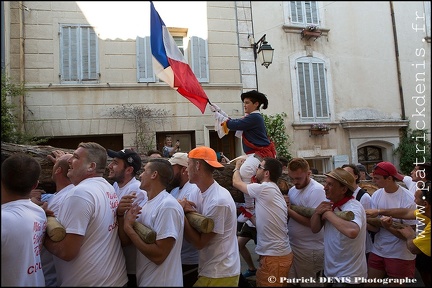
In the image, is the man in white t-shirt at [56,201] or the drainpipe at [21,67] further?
the drainpipe at [21,67]

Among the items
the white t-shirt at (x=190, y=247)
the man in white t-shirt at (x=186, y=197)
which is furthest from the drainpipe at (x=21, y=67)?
the white t-shirt at (x=190, y=247)

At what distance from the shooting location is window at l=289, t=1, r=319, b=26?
12352mm

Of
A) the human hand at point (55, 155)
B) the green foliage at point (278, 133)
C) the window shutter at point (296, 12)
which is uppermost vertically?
the window shutter at point (296, 12)

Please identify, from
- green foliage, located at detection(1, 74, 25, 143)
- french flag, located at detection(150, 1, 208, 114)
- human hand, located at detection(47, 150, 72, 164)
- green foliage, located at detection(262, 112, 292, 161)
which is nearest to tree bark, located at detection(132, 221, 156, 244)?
human hand, located at detection(47, 150, 72, 164)

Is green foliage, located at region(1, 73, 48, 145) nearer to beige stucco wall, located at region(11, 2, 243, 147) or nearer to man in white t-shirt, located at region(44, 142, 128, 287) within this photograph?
beige stucco wall, located at region(11, 2, 243, 147)

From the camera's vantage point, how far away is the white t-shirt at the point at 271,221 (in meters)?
3.47

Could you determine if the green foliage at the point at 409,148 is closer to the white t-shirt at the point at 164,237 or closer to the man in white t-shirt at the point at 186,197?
the man in white t-shirt at the point at 186,197

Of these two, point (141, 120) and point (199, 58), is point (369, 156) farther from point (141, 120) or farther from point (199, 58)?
point (141, 120)

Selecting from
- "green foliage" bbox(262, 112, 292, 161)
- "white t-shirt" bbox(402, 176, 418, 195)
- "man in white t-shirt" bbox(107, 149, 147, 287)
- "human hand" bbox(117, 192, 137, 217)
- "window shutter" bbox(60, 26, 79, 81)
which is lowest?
"white t-shirt" bbox(402, 176, 418, 195)

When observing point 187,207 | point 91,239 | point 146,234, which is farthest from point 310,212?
point 91,239

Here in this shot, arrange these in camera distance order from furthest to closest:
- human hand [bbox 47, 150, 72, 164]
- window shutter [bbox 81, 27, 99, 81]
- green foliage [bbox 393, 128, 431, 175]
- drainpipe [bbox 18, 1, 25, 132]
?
1. green foliage [bbox 393, 128, 431, 175]
2. window shutter [bbox 81, 27, 99, 81]
3. drainpipe [bbox 18, 1, 25, 132]
4. human hand [bbox 47, 150, 72, 164]

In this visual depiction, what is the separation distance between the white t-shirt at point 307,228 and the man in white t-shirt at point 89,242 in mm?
2129

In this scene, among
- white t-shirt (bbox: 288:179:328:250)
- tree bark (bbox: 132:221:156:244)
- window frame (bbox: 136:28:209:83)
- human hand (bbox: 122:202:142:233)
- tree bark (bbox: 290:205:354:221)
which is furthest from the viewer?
window frame (bbox: 136:28:209:83)

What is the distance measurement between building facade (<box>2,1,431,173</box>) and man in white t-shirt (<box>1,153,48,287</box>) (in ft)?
25.6
